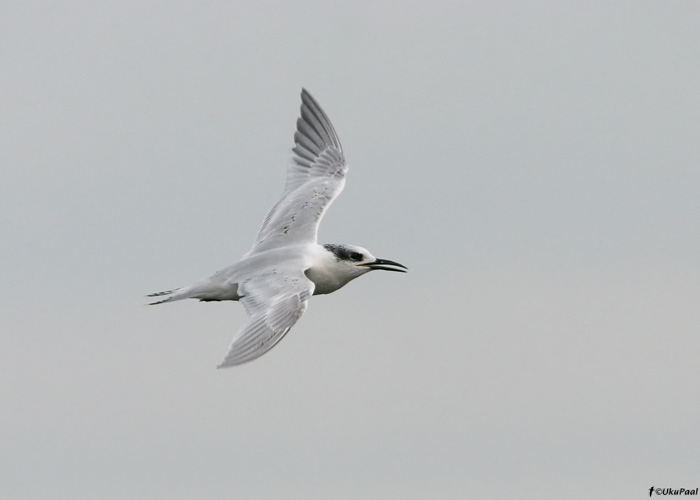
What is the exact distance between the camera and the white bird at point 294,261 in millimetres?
21391

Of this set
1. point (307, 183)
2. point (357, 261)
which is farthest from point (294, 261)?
point (307, 183)

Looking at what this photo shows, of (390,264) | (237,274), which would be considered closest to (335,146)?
(390,264)

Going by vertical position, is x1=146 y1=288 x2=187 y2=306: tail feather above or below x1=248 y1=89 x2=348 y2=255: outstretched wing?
below

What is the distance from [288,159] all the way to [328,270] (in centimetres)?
563

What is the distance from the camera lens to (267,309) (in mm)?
21812

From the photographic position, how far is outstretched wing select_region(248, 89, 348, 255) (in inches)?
1049

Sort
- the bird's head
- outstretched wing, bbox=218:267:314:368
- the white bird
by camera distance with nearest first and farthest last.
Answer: outstretched wing, bbox=218:267:314:368, the white bird, the bird's head

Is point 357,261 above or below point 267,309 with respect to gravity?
above

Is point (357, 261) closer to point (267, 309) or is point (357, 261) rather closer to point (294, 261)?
point (294, 261)

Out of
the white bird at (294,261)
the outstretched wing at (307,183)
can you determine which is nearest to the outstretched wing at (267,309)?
the white bird at (294,261)

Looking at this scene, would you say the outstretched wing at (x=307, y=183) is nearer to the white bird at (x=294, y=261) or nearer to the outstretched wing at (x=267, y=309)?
the white bird at (x=294, y=261)

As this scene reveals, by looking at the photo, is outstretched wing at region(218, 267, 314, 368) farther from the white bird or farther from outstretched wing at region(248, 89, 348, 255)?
outstretched wing at region(248, 89, 348, 255)

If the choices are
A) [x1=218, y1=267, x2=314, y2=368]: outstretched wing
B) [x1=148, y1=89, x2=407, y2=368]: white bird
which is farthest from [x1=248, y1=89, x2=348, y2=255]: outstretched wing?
[x1=218, y1=267, x2=314, y2=368]: outstretched wing

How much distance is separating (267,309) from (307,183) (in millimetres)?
7482
